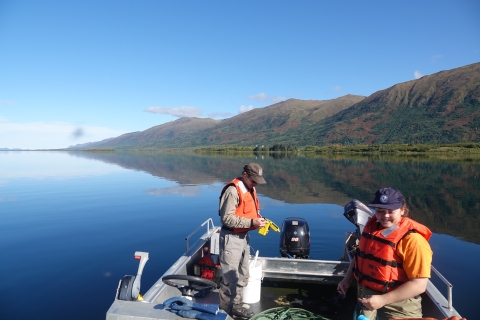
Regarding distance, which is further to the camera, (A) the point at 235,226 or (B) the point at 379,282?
(A) the point at 235,226

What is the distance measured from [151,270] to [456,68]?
236 m

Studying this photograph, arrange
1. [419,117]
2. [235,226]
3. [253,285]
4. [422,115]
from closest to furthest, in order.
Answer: [235,226] < [253,285] < [419,117] < [422,115]

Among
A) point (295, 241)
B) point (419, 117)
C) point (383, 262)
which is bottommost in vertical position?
point (295, 241)

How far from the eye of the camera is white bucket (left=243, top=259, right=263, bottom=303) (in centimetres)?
474

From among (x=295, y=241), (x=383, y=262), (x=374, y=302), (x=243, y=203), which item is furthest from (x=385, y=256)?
(x=295, y=241)

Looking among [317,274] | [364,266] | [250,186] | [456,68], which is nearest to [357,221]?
[317,274]

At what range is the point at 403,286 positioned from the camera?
2.50 metres

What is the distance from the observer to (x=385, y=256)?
8.68ft

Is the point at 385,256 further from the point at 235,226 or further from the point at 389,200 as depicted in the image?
the point at 235,226

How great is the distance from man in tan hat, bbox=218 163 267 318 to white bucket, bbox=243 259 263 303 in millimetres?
419

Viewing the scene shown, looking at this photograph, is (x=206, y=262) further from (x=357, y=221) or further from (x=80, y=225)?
(x=80, y=225)

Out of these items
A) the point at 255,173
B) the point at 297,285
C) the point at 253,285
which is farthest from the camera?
the point at 297,285

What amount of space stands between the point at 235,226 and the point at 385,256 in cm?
181

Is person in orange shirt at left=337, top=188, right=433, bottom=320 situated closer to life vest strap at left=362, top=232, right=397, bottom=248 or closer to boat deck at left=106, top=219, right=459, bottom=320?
life vest strap at left=362, top=232, right=397, bottom=248
